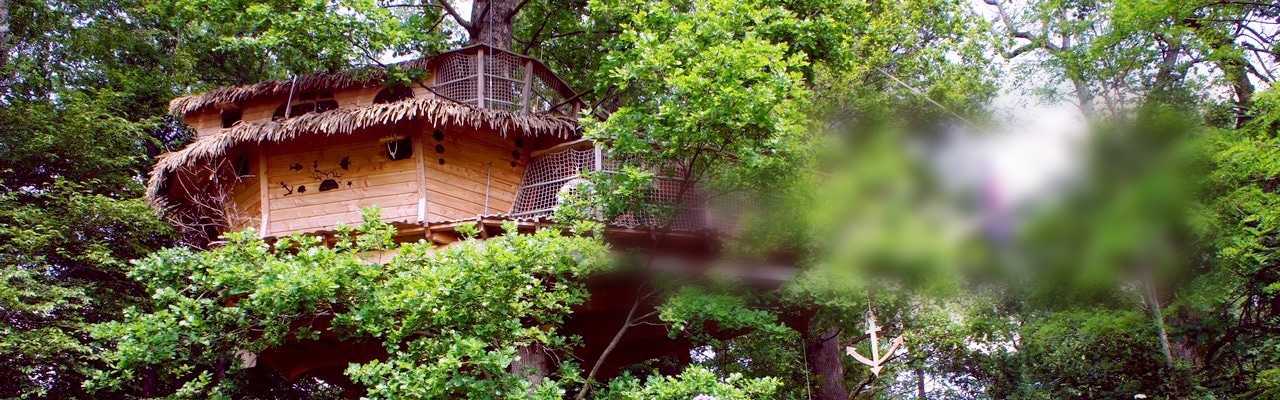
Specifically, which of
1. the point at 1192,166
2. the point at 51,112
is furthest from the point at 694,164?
the point at 51,112

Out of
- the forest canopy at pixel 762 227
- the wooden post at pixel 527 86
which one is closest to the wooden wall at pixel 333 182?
the forest canopy at pixel 762 227

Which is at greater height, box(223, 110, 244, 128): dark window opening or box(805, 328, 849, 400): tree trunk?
box(223, 110, 244, 128): dark window opening

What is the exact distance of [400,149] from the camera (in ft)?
31.8

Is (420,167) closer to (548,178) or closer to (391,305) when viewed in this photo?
(548,178)

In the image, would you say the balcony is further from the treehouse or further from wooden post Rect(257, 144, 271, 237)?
wooden post Rect(257, 144, 271, 237)

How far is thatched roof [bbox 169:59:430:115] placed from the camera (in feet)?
33.7

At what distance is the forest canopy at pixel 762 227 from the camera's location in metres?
4.09

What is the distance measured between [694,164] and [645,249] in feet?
3.75

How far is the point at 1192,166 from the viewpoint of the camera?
452 cm

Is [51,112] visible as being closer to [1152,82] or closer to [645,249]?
[645,249]

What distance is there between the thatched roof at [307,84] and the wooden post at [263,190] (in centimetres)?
87

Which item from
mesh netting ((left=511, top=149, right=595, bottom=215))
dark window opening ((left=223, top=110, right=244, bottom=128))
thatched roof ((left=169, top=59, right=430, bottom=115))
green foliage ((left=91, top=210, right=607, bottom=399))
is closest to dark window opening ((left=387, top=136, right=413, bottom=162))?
thatched roof ((left=169, top=59, right=430, bottom=115))

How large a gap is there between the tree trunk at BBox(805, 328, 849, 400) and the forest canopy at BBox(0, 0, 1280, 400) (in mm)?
43

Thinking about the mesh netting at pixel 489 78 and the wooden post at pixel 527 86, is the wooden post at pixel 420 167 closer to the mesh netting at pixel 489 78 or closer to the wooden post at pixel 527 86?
the mesh netting at pixel 489 78
